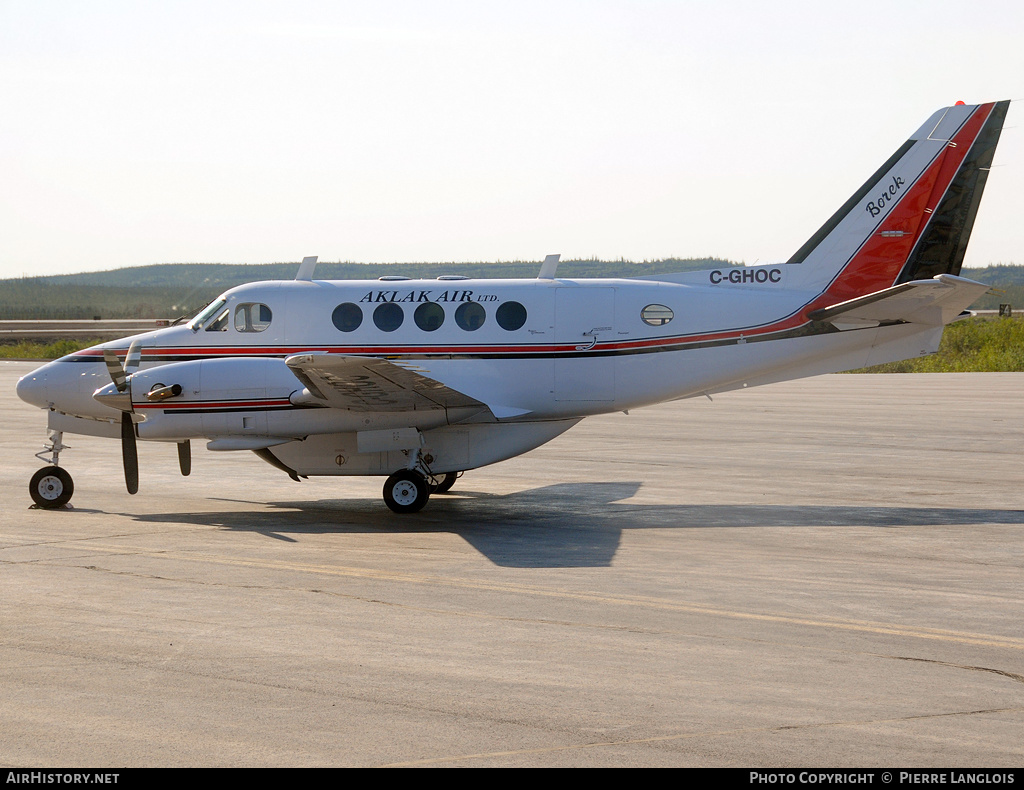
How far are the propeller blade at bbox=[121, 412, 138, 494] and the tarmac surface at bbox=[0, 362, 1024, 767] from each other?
1.53 feet

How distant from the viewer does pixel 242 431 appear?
1483 cm

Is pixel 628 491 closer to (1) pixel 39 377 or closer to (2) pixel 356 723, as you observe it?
(1) pixel 39 377

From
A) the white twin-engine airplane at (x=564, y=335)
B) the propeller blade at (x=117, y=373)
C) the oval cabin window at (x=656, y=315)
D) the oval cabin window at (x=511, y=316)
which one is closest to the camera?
the propeller blade at (x=117, y=373)

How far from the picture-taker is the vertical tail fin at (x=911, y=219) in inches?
620

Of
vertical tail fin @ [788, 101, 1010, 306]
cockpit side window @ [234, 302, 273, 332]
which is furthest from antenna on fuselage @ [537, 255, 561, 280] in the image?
cockpit side window @ [234, 302, 273, 332]

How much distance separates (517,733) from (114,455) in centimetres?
1796

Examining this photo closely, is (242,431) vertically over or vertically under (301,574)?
over

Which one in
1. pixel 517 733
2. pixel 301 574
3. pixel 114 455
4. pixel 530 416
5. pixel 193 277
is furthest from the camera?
pixel 193 277

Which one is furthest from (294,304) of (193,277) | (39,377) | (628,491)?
→ (193,277)

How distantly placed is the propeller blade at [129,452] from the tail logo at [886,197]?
435 inches

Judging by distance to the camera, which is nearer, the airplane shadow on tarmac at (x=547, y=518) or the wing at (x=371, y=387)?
the airplane shadow on tarmac at (x=547, y=518)

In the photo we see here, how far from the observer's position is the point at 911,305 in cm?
1504

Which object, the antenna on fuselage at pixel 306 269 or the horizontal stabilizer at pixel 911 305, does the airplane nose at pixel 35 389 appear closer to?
the antenna on fuselage at pixel 306 269

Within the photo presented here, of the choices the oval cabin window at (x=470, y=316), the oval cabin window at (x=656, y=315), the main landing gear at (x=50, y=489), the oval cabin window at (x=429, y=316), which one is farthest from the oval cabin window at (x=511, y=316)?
the main landing gear at (x=50, y=489)
